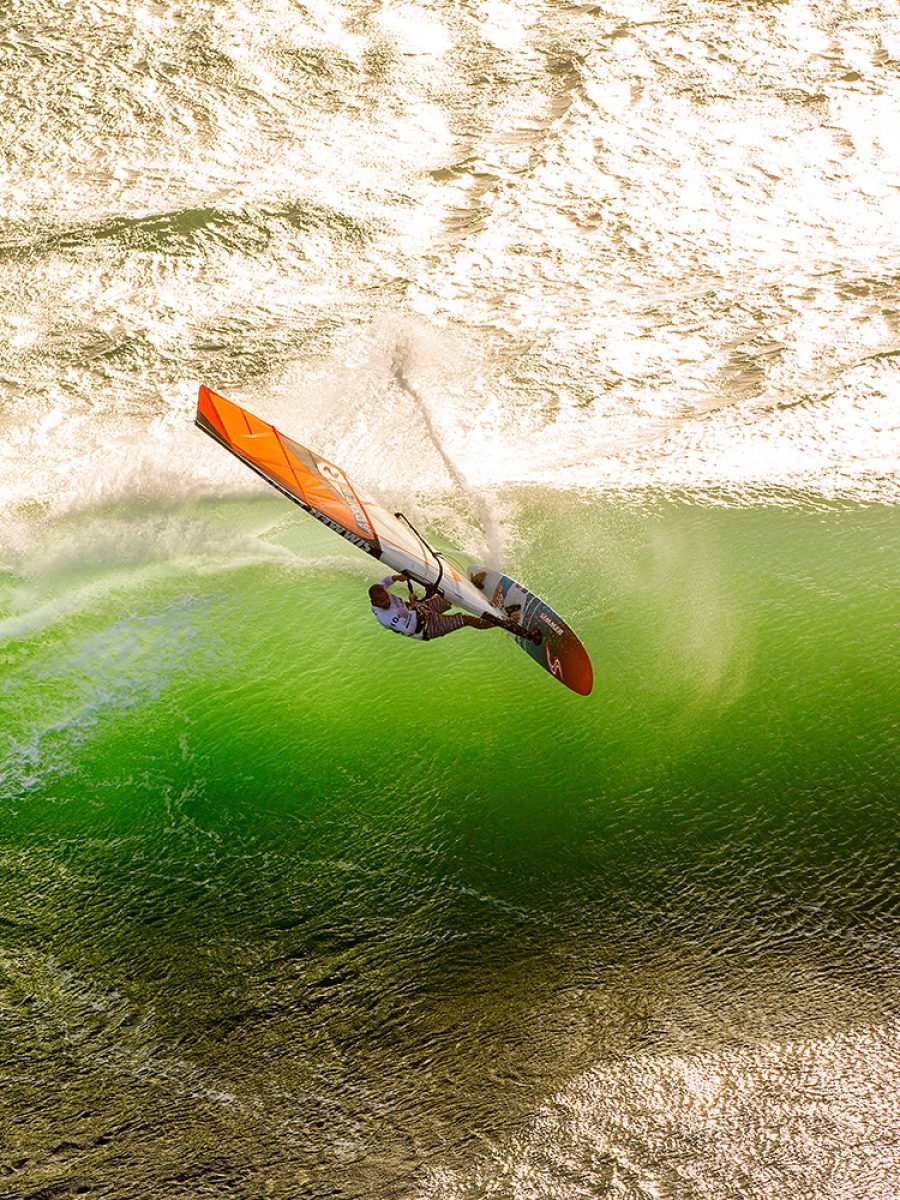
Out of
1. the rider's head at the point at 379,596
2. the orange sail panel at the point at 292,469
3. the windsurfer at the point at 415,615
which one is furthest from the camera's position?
the orange sail panel at the point at 292,469

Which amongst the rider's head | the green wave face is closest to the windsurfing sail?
the rider's head

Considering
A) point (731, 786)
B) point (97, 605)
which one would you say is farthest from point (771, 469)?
point (97, 605)

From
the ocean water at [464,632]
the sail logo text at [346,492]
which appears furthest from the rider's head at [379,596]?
the ocean water at [464,632]

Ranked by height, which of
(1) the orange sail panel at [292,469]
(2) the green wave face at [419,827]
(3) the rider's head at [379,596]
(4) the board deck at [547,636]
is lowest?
(2) the green wave face at [419,827]

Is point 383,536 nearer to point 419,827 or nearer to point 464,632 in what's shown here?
point 464,632

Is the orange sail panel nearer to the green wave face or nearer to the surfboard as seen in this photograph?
the surfboard

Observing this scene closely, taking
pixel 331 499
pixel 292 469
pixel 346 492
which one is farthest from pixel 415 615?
pixel 292 469

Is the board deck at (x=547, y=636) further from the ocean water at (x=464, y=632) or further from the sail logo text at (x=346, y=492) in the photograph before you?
the sail logo text at (x=346, y=492)
